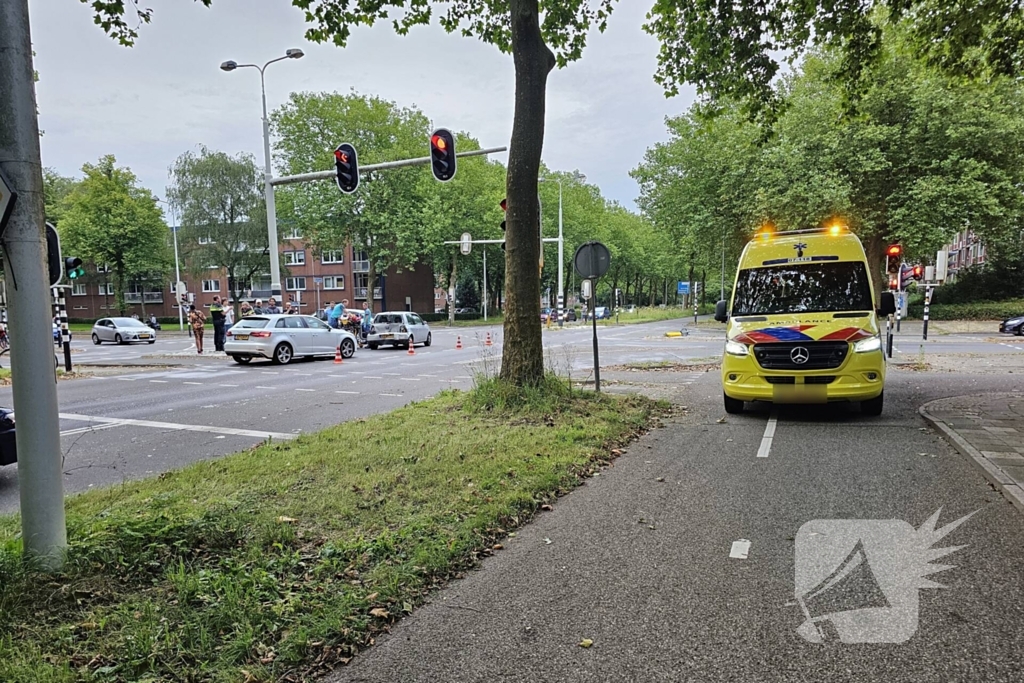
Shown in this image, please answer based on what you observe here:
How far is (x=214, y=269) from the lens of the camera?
5575 centimetres

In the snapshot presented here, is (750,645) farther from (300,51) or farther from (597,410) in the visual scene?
(300,51)

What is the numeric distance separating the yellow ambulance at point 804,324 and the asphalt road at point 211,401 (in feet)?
10.5

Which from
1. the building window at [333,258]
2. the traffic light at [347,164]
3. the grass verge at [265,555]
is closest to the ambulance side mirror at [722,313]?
the grass verge at [265,555]

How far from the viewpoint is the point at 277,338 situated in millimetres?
19500

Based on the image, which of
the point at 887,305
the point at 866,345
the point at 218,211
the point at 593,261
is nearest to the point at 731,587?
the point at 866,345

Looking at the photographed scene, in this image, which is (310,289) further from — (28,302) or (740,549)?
(740,549)

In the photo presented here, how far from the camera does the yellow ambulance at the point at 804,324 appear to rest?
312 inches

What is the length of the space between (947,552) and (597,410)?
5.08m

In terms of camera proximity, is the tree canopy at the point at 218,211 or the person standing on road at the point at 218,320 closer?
the person standing on road at the point at 218,320

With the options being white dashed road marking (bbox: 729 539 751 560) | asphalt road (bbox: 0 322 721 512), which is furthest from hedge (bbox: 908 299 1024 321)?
white dashed road marking (bbox: 729 539 751 560)

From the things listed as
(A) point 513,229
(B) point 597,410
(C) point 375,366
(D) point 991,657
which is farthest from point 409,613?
(C) point 375,366

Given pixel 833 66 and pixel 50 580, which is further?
→ pixel 833 66

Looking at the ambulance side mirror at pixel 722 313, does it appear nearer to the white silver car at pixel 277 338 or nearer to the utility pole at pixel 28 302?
the utility pole at pixel 28 302

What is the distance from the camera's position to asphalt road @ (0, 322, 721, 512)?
7.29 meters
